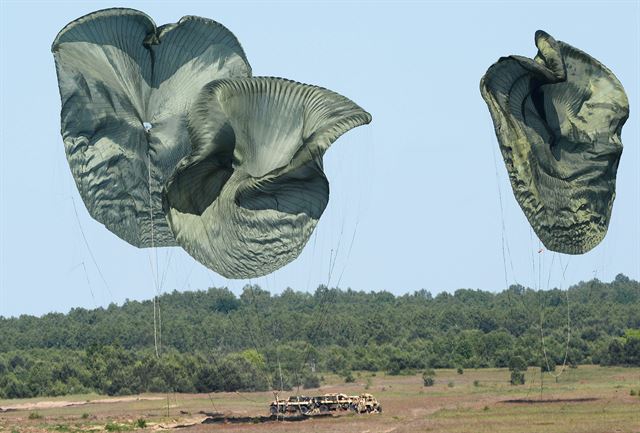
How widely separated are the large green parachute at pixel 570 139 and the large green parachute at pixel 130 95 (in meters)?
10.8

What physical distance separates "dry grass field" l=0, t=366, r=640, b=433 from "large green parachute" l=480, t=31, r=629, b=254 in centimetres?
707

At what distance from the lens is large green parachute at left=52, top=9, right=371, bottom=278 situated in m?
53.4

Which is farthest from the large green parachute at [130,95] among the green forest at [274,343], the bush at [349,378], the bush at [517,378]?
the bush at [349,378]

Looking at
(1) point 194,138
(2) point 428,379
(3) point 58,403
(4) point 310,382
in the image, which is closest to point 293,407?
(1) point 194,138

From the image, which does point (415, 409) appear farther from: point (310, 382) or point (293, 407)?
point (310, 382)

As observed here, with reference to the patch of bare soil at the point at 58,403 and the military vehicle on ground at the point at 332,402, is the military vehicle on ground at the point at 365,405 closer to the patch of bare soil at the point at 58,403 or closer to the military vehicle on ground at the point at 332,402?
the military vehicle on ground at the point at 332,402

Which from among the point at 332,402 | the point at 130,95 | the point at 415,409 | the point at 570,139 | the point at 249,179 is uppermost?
the point at 130,95

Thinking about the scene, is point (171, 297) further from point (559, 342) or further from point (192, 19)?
point (192, 19)

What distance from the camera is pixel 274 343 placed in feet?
389

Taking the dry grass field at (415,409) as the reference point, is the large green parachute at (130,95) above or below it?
above

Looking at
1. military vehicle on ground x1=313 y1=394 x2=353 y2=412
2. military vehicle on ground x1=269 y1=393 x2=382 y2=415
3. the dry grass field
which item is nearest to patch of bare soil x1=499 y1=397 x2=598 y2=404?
the dry grass field

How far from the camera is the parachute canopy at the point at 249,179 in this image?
53188 millimetres

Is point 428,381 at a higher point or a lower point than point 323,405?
higher

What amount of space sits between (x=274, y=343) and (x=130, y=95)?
6253 centimetres
